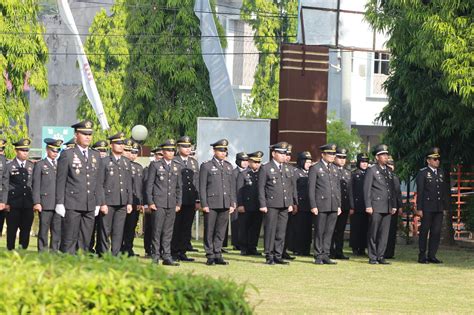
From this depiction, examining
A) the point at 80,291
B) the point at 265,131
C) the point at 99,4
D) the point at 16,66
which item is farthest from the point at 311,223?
the point at 99,4

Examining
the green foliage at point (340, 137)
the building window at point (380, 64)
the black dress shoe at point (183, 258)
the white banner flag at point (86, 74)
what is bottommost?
the black dress shoe at point (183, 258)

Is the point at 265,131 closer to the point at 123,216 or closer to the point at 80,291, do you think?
the point at 123,216

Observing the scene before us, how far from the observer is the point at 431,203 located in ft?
65.3

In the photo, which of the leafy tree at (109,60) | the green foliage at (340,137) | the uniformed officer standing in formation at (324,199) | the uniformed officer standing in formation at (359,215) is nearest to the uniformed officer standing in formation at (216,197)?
the uniformed officer standing in formation at (324,199)

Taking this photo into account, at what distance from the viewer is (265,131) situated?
24984 mm

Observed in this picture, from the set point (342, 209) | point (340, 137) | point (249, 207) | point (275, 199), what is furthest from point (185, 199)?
point (340, 137)

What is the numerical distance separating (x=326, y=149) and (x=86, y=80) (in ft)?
51.1

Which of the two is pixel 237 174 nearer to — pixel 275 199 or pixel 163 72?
pixel 275 199

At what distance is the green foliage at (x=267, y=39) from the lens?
150 feet

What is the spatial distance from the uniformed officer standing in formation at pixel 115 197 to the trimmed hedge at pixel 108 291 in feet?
31.4

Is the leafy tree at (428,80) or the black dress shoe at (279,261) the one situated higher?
the leafy tree at (428,80)

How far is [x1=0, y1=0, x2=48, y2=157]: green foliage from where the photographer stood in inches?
1177

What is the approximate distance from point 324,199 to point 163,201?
8.95ft

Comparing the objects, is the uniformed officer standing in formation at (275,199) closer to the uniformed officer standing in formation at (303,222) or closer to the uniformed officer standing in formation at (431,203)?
the uniformed officer standing in formation at (303,222)
